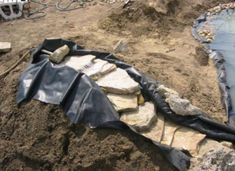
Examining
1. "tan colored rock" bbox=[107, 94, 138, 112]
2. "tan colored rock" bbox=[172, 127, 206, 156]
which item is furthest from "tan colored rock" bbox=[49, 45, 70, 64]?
"tan colored rock" bbox=[172, 127, 206, 156]

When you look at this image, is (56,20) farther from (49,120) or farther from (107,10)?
(49,120)

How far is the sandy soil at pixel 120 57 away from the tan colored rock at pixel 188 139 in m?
0.36

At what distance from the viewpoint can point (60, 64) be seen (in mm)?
5980

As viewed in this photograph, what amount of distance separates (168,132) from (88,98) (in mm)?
1109

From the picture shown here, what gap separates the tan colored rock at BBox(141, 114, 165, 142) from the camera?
196 inches

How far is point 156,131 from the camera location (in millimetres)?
5086

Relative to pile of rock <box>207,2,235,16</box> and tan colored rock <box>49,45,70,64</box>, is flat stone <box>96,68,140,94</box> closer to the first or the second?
tan colored rock <box>49,45,70,64</box>

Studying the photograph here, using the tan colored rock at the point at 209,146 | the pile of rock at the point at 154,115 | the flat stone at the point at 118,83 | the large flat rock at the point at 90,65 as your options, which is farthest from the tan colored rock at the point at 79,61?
the tan colored rock at the point at 209,146

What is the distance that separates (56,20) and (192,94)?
13.2 feet

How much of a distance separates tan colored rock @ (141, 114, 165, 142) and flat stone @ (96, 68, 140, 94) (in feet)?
1.74

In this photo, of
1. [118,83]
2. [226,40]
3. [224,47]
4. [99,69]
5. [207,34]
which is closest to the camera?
[118,83]

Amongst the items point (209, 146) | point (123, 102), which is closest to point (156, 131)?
point (123, 102)

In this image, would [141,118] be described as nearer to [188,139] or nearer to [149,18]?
[188,139]

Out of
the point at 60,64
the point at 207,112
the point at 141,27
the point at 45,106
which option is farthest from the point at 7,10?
the point at 207,112
